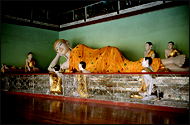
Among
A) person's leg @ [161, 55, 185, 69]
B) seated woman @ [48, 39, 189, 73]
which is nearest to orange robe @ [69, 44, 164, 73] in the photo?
seated woman @ [48, 39, 189, 73]

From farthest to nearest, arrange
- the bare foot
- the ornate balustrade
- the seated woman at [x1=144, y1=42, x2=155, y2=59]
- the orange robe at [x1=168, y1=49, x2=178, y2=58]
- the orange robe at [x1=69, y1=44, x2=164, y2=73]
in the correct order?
the seated woman at [x1=144, y1=42, x2=155, y2=59] → the orange robe at [x1=168, y1=49, x2=178, y2=58] → the orange robe at [x1=69, y1=44, x2=164, y2=73] → the bare foot → the ornate balustrade

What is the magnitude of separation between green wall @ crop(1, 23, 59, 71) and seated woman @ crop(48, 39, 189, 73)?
184cm

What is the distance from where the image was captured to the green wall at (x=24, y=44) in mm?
6121

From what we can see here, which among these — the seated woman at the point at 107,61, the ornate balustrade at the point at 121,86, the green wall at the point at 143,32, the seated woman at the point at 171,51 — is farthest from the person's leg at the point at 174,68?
the ornate balustrade at the point at 121,86

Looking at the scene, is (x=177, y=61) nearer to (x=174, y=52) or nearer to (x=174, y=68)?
(x=174, y=68)

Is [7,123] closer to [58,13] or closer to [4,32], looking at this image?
[4,32]

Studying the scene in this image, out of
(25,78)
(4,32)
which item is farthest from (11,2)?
(25,78)

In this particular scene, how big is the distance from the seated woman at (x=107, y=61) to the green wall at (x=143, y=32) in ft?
3.62

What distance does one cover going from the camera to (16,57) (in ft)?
20.7

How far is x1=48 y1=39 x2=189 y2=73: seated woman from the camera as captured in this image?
3.88 meters

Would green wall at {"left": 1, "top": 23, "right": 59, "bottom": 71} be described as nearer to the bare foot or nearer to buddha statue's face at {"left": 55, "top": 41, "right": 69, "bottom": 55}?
buddha statue's face at {"left": 55, "top": 41, "right": 69, "bottom": 55}

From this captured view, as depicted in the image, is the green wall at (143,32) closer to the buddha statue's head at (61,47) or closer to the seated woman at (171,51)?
the seated woman at (171,51)

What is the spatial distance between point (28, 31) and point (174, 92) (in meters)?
5.85

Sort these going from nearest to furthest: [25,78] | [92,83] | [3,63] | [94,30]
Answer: [92,83], [25,78], [3,63], [94,30]
